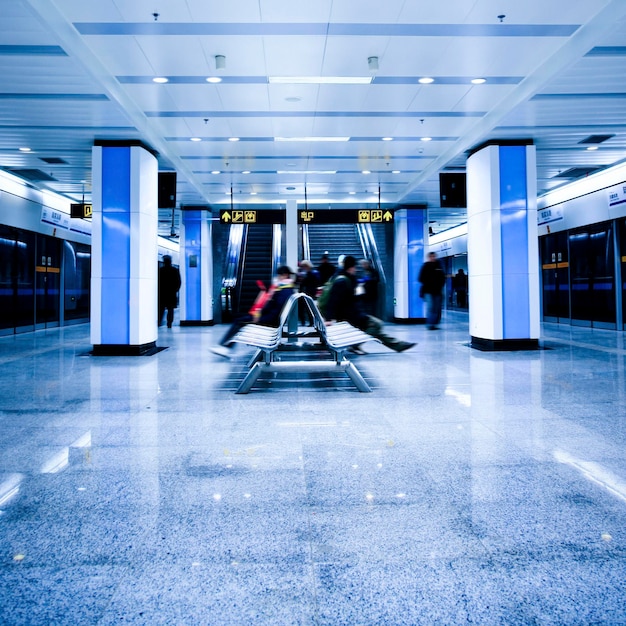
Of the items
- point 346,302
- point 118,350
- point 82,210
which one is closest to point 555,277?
point 346,302

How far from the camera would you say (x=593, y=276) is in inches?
568

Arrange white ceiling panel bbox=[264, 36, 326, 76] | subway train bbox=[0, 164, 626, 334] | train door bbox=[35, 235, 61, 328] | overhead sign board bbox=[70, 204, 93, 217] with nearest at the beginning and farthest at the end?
white ceiling panel bbox=[264, 36, 326, 76] < overhead sign board bbox=[70, 204, 93, 217] < subway train bbox=[0, 164, 626, 334] < train door bbox=[35, 235, 61, 328]

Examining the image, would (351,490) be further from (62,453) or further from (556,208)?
(556,208)

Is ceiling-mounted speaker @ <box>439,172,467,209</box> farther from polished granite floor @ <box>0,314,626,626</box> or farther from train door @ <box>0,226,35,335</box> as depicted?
train door @ <box>0,226,35,335</box>

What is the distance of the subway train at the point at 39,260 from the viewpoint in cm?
1364

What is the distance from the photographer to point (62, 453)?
11.5 feet

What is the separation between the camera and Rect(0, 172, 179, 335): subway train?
13.6 m

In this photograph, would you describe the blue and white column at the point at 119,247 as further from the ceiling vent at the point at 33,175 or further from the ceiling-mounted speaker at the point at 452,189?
the ceiling-mounted speaker at the point at 452,189

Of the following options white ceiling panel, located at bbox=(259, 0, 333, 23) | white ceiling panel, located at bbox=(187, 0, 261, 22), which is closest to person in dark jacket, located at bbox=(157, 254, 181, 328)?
white ceiling panel, located at bbox=(187, 0, 261, 22)

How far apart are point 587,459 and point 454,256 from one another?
22924 millimetres

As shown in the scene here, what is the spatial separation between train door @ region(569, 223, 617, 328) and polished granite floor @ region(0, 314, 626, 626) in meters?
9.63

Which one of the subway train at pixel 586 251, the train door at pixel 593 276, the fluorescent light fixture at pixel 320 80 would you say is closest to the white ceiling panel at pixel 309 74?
the fluorescent light fixture at pixel 320 80

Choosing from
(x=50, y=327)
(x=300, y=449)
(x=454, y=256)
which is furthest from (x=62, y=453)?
(x=454, y=256)

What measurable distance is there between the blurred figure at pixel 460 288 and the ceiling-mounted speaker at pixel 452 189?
13.9 m
